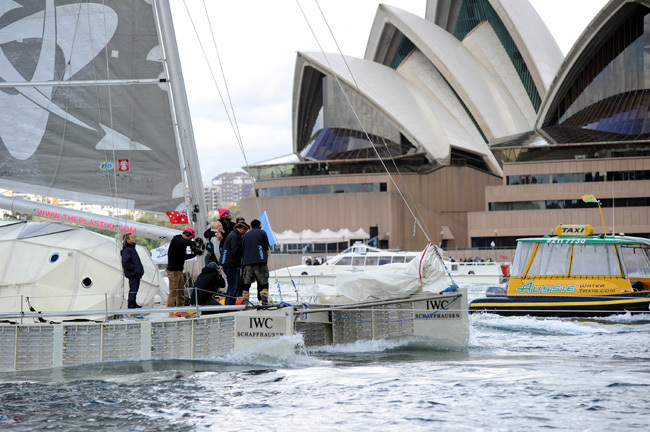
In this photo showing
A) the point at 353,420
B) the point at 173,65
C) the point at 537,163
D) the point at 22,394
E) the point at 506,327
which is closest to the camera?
the point at 353,420

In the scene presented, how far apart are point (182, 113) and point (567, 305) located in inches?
333

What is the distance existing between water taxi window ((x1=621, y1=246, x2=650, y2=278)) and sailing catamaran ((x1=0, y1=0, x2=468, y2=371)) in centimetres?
797

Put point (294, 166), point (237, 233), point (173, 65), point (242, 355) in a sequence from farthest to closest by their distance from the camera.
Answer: point (294, 166) → point (173, 65) → point (237, 233) → point (242, 355)

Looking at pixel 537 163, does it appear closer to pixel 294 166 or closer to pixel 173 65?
pixel 294 166

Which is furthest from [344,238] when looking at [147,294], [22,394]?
[22,394]

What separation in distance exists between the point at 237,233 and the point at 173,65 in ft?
9.19

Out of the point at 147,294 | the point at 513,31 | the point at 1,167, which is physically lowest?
the point at 147,294

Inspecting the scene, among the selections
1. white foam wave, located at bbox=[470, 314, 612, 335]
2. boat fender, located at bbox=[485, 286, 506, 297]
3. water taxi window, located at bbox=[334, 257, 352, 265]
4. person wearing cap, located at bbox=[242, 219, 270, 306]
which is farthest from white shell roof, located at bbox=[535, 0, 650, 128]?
person wearing cap, located at bbox=[242, 219, 270, 306]

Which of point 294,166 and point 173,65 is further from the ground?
point 294,166

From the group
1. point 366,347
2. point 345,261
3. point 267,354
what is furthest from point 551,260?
point 345,261

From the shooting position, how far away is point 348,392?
8.42 m

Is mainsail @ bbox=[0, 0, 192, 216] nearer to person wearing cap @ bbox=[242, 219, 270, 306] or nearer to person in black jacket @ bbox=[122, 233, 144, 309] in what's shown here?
person in black jacket @ bbox=[122, 233, 144, 309]

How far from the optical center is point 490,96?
5453 cm

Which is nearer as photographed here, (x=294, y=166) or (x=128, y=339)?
(x=128, y=339)
